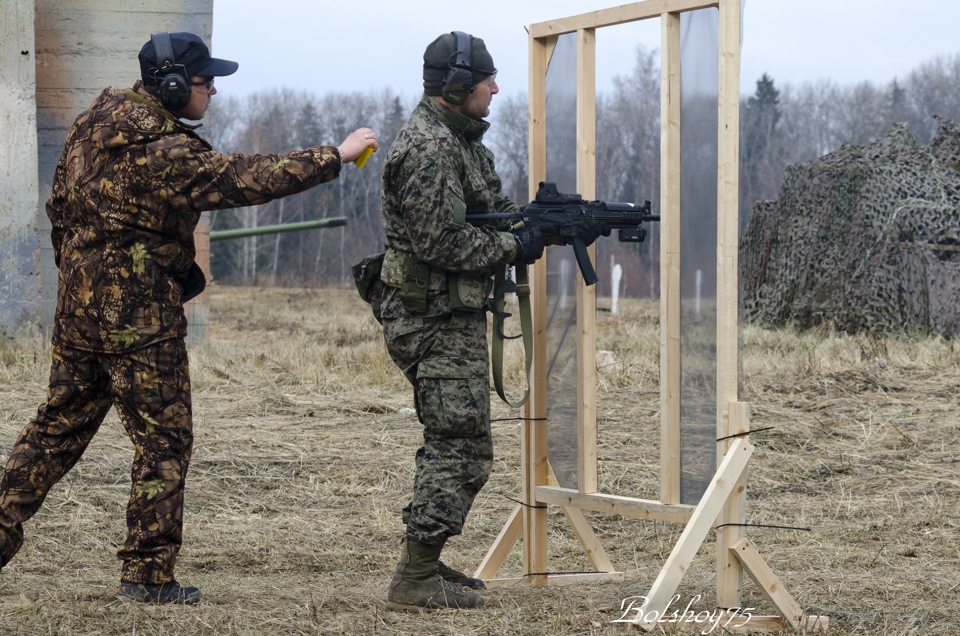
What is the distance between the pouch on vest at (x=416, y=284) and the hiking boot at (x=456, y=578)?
1072mm

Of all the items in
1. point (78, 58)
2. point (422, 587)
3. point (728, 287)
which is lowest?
point (422, 587)

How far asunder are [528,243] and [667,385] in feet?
2.56

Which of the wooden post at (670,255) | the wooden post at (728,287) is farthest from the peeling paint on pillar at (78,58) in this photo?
the wooden post at (728,287)

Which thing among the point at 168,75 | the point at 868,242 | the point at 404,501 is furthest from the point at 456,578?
the point at 868,242

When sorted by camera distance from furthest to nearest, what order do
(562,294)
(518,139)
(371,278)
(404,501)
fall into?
1. (518,139)
2. (404,501)
3. (562,294)
4. (371,278)

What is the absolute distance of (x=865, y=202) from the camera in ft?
45.7

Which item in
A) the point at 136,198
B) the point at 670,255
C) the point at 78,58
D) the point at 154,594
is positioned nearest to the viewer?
the point at 136,198

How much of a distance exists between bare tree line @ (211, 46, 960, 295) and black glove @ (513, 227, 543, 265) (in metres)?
27.3

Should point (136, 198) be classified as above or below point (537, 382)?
above

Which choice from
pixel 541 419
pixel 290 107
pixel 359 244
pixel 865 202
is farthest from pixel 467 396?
pixel 290 107

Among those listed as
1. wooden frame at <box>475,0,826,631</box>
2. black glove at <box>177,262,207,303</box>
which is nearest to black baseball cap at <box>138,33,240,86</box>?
black glove at <box>177,262,207,303</box>

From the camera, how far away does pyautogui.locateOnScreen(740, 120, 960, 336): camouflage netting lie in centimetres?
1323

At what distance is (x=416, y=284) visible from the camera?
14.0 feet

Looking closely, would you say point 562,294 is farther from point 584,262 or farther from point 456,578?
point 456,578
